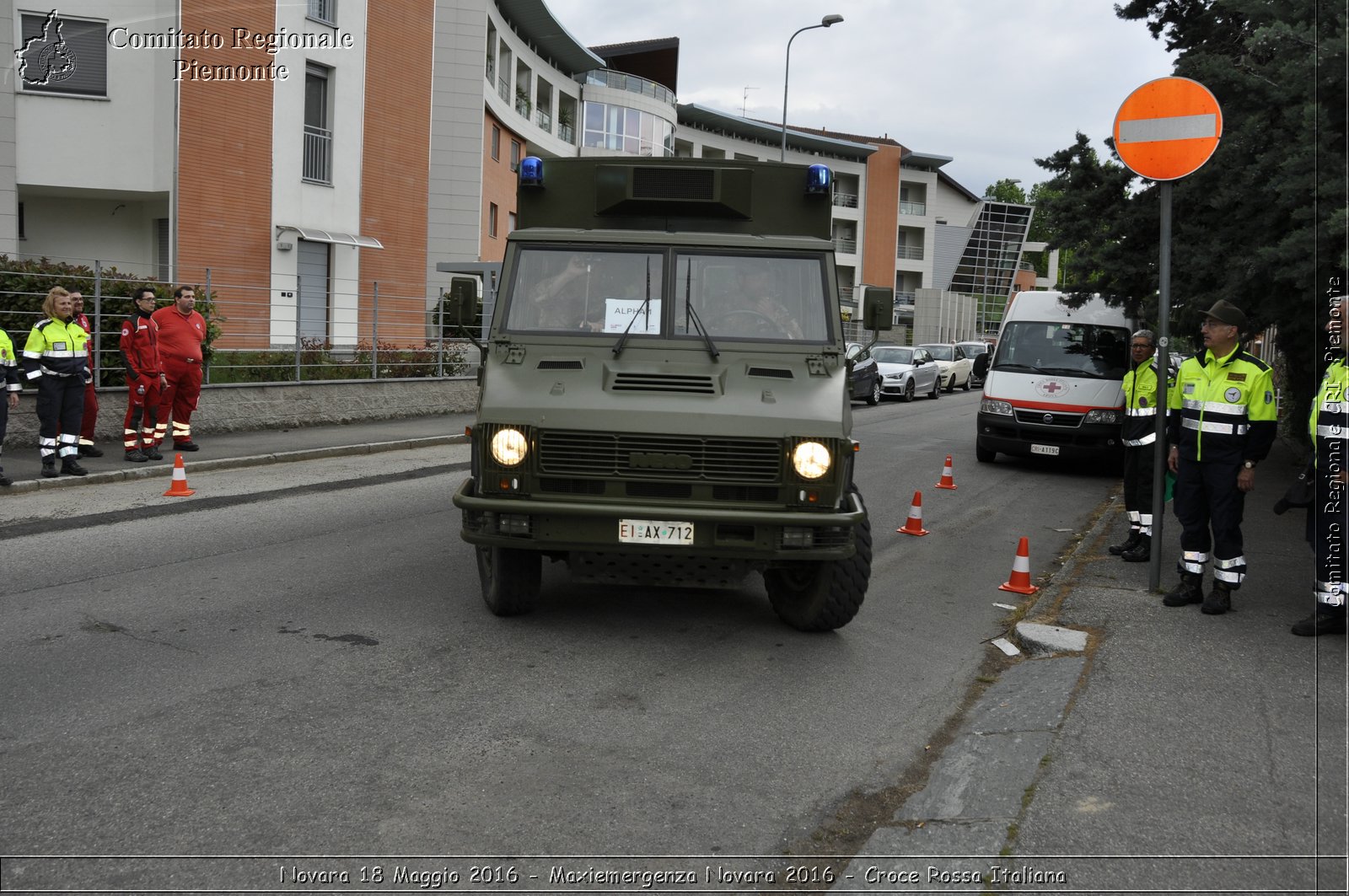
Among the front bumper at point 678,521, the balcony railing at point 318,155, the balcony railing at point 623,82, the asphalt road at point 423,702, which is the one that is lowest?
the asphalt road at point 423,702

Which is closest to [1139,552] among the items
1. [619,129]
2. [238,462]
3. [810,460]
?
[810,460]

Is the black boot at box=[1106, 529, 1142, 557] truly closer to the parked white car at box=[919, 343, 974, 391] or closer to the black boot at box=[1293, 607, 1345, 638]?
the black boot at box=[1293, 607, 1345, 638]

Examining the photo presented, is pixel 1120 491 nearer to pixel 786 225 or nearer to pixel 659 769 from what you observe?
pixel 786 225

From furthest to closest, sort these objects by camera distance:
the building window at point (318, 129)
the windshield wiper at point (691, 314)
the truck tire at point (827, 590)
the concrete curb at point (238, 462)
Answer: the building window at point (318, 129) < the concrete curb at point (238, 462) < the windshield wiper at point (691, 314) < the truck tire at point (827, 590)

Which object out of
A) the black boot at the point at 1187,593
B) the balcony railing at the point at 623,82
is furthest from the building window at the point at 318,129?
the balcony railing at the point at 623,82

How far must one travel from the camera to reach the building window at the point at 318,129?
79.9 ft

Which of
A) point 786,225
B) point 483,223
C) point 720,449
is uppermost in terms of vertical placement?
point 483,223

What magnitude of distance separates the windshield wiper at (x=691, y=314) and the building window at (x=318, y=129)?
19587mm

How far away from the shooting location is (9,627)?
632 cm

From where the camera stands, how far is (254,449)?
1479 cm

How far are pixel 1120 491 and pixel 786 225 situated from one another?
8.23 m

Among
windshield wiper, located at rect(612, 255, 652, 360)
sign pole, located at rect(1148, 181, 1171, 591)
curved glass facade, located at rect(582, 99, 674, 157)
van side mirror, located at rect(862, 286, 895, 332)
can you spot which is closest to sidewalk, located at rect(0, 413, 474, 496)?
windshield wiper, located at rect(612, 255, 652, 360)

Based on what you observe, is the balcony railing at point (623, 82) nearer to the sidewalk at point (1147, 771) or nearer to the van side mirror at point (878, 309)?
the van side mirror at point (878, 309)

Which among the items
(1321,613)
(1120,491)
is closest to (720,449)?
(1321,613)
